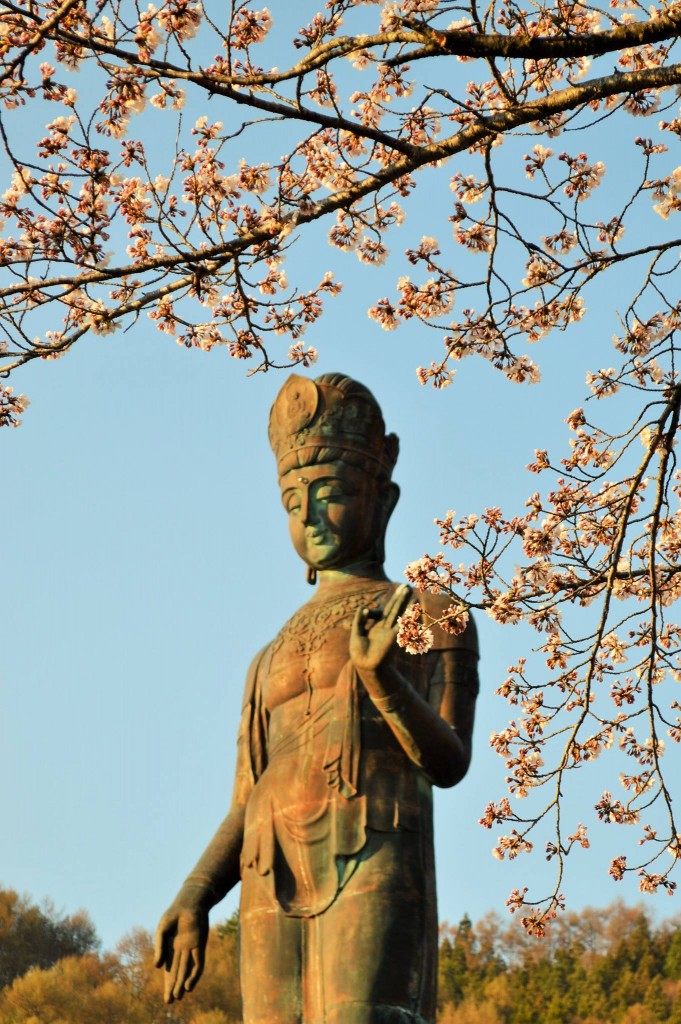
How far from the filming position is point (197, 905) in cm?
793

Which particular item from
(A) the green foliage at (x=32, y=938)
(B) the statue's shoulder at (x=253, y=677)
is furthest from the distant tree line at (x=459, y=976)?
(B) the statue's shoulder at (x=253, y=677)

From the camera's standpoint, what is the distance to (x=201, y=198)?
7.63 m

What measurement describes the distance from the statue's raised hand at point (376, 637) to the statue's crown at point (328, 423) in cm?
148

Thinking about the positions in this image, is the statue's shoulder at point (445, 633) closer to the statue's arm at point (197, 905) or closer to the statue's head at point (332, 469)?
the statue's head at point (332, 469)

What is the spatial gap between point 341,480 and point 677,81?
2793mm

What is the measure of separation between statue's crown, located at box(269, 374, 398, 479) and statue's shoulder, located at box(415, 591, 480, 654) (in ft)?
2.85

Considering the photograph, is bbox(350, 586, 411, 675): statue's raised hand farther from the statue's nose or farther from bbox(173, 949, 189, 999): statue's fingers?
bbox(173, 949, 189, 999): statue's fingers

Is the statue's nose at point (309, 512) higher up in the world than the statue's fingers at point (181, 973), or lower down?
higher up

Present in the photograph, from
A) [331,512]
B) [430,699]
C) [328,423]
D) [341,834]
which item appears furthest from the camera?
[328,423]

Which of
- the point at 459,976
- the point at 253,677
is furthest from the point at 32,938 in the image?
the point at 253,677

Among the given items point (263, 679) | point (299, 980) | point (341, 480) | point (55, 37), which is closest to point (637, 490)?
point (341, 480)

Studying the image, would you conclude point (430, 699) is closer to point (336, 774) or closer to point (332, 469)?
point (336, 774)

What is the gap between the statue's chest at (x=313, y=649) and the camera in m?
7.96

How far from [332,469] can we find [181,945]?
2490mm
